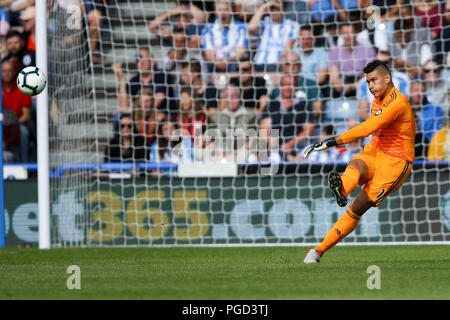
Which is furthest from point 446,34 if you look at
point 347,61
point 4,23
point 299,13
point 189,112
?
point 4,23

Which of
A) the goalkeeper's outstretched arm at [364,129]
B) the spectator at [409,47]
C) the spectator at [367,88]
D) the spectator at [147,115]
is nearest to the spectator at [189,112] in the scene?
the spectator at [147,115]

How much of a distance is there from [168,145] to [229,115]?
3.51 feet

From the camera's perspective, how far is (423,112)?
13102 millimetres

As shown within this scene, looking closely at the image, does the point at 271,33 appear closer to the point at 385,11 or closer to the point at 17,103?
the point at 385,11

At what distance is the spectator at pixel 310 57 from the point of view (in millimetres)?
13602

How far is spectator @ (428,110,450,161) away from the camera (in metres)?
12.4

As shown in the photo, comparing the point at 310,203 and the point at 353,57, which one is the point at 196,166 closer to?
the point at 310,203

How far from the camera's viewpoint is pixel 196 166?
39.4ft

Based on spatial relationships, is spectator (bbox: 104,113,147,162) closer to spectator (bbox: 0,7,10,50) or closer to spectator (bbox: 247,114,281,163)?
spectator (bbox: 247,114,281,163)

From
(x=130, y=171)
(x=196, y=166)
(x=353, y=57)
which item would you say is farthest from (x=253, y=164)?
(x=353, y=57)

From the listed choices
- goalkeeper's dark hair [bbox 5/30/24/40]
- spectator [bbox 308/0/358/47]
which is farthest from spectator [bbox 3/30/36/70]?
spectator [bbox 308/0/358/47]

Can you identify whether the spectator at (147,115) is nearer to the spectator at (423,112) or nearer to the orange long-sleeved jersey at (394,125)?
the spectator at (423,112)

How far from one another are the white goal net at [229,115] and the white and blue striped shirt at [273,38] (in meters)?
0.02

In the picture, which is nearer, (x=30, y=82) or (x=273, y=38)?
(x=30, y=82)
